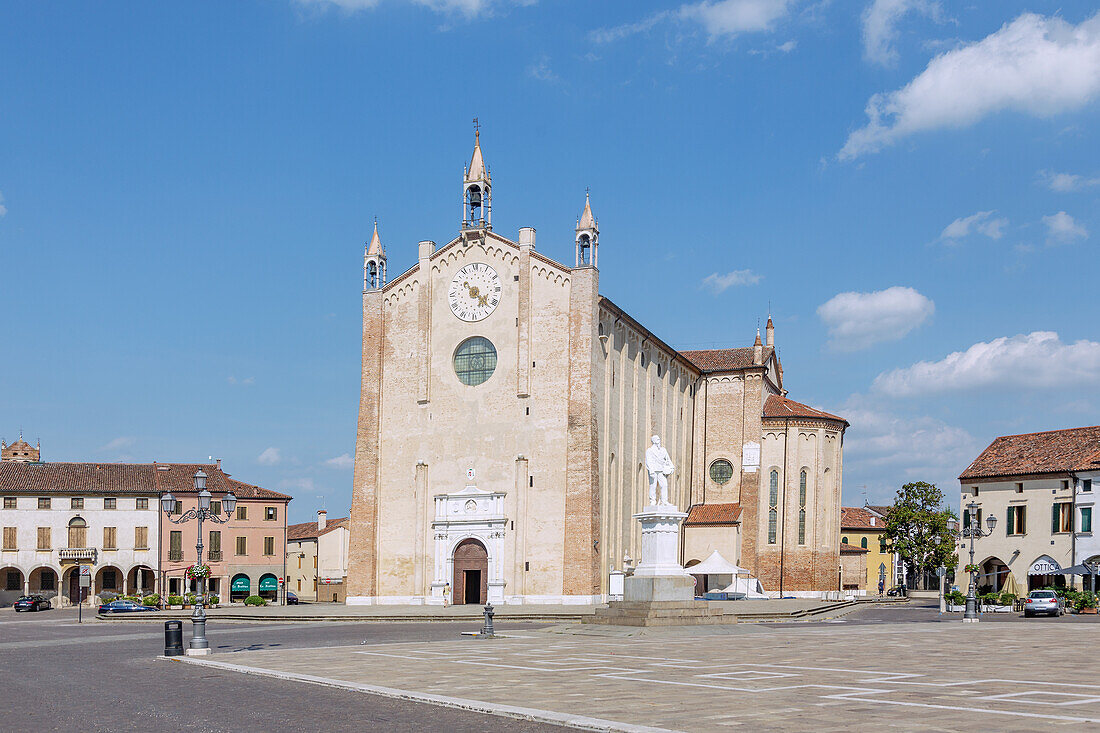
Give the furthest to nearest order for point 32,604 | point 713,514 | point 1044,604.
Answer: point 713,514, point 32,604, point 1044,604

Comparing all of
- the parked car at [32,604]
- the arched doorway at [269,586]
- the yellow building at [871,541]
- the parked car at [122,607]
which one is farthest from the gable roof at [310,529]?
the yellow building at [871,541]

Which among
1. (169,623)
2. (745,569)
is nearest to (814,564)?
(745,569)

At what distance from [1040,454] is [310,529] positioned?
65.9 metres

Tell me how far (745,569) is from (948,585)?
30.9m

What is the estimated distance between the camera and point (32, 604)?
61844 mm

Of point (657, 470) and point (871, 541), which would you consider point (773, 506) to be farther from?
point (871, 541)

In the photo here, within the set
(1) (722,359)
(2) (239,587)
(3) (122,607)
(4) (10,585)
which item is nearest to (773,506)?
(1) (722,359)

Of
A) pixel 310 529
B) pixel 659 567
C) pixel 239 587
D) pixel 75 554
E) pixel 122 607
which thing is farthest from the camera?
pixel 310 529

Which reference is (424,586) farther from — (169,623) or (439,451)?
(169,623)

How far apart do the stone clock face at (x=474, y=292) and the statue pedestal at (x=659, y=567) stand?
897 inches

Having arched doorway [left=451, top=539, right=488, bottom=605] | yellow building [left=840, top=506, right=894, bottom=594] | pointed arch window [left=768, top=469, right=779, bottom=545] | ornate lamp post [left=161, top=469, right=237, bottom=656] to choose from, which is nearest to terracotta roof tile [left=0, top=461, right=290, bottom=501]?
arched doorway [left=451, top=539, right=488, bottom=605]

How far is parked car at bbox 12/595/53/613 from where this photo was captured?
61375 mm

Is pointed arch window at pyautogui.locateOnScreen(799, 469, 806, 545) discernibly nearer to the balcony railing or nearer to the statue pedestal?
the statue pedestal

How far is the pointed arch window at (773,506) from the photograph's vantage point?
63312 millimetres
